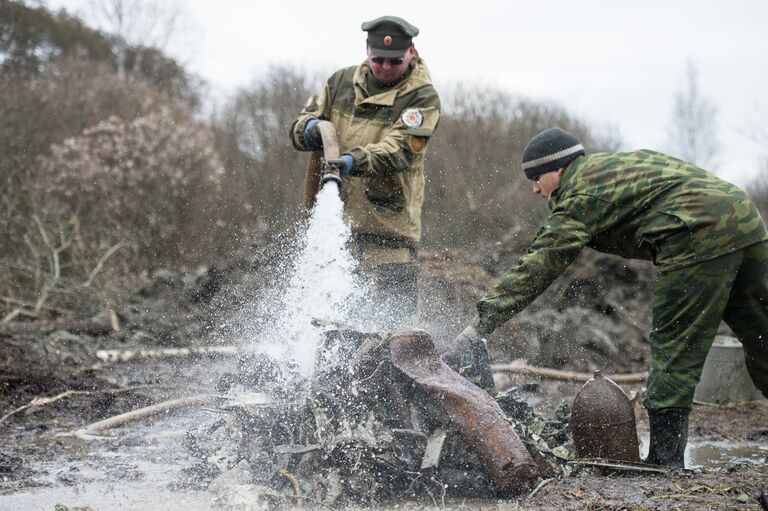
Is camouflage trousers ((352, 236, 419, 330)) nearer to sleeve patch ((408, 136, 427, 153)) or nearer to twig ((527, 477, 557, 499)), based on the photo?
sleeve patch ((408, 136, 427, 153))

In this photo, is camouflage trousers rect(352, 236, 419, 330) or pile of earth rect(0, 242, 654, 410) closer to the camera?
camouflage trousers rect(352, 236, 419, 330)

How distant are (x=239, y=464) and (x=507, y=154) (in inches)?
435

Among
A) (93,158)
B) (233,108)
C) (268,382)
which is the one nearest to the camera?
(268,382)

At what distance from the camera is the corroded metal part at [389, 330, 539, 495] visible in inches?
145

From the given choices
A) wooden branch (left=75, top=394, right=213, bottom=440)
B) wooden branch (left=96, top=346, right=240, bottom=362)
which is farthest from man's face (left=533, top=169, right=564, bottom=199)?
wooden branch (left=96, top=346, right=240, bottom=362)

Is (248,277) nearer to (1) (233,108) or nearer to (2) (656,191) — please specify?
(1) (233,108)

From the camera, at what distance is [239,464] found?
3.88 metres

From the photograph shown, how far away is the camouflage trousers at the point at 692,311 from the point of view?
3949mm

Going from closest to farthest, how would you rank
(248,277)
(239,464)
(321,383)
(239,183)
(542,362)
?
(239,464), (321,383), (542,362), (248,277), (239,183)

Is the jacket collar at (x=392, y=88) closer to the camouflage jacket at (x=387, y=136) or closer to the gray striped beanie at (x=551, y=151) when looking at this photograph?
the camouflage jacket at (x=387, y=136)

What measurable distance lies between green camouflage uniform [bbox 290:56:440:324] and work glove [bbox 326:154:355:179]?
0.92ft

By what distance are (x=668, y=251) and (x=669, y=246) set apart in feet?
0.08

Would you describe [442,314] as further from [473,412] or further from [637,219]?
[473,412]

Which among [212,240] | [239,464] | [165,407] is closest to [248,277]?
[212,240]
